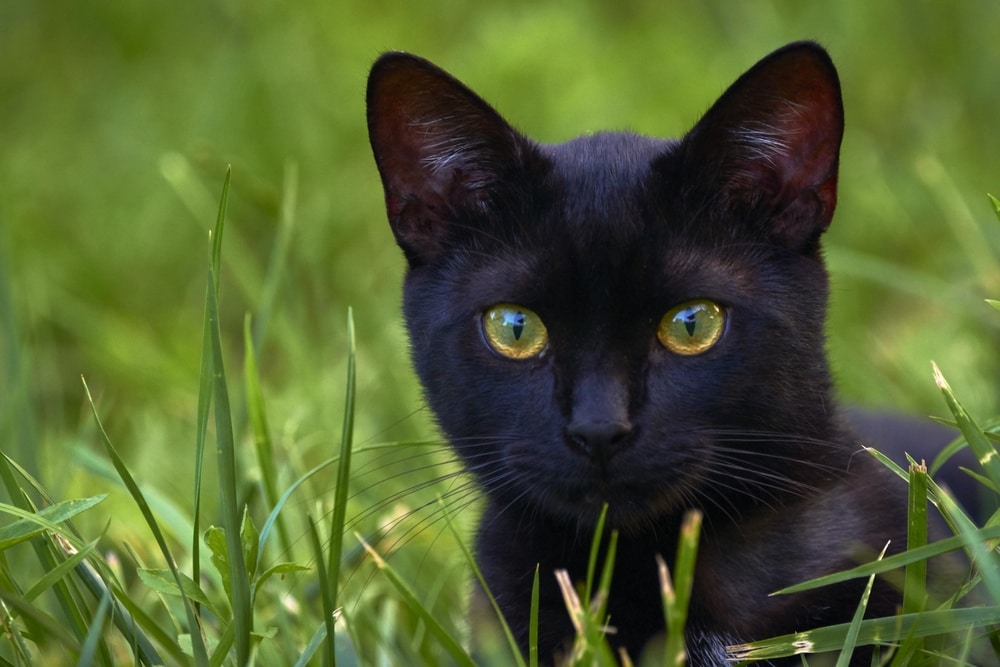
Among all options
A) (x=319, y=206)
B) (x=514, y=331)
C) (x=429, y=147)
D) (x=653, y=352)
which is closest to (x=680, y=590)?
(x=653, y=352)

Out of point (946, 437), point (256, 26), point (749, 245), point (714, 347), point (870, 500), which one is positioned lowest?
point (946, 437)

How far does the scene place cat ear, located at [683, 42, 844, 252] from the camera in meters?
1.59

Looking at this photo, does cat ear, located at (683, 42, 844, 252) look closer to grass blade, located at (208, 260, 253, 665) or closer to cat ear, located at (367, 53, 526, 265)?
cat ear, located at (367, 53, 526, 265)

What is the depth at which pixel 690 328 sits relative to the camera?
61.1 inches

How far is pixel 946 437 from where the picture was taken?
229 cm

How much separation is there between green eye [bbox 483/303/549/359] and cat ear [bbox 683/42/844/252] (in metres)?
0.31

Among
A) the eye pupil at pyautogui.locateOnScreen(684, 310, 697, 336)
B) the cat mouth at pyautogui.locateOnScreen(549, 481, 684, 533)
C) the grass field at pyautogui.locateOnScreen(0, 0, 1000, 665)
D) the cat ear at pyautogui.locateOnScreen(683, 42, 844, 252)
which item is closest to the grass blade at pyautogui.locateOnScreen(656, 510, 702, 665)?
the cat mouth at pyautogui.locateOnScreen(549, 481, 684, 533)

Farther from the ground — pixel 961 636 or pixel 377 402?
pixel 377 402

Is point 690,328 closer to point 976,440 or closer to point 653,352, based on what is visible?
point 653,352

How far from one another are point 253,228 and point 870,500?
2.53 meters

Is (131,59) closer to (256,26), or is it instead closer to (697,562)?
(256,26)

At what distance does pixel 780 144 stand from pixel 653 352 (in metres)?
0.37

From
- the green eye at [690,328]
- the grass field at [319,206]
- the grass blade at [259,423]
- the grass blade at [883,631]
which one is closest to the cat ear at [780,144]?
the green eye at [690,328]

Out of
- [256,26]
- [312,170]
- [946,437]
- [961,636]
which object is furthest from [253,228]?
[961,636]
